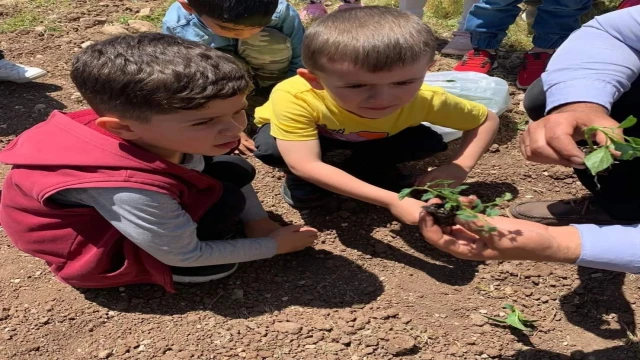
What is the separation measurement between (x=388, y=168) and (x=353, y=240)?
39 centimetres

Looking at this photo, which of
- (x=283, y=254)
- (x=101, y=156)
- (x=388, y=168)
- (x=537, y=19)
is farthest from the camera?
(x=537, y=19)

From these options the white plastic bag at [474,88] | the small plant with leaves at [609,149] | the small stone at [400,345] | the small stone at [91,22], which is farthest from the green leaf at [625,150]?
the small stone at [91,22]

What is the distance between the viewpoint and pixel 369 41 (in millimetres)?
2109

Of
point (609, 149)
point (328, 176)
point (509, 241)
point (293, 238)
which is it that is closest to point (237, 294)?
point (293, 238)

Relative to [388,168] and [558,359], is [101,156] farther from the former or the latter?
[558,359]

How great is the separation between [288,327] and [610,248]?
100 cm

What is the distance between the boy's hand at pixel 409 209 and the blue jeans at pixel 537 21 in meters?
2.00

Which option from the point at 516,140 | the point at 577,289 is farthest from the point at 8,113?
the point at 577,289

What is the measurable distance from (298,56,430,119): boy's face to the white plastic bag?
973 millimetres

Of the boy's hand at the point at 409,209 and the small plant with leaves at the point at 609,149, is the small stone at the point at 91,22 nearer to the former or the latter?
the boy's hand at the point at 409,209

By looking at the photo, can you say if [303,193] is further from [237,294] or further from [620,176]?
[620,176]

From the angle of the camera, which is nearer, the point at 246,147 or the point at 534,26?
the point at 246,147

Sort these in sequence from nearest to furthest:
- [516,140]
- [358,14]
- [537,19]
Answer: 1. [358,14]
2. [516,140]
3. [537,19]

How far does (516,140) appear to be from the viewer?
3262 millimetres
